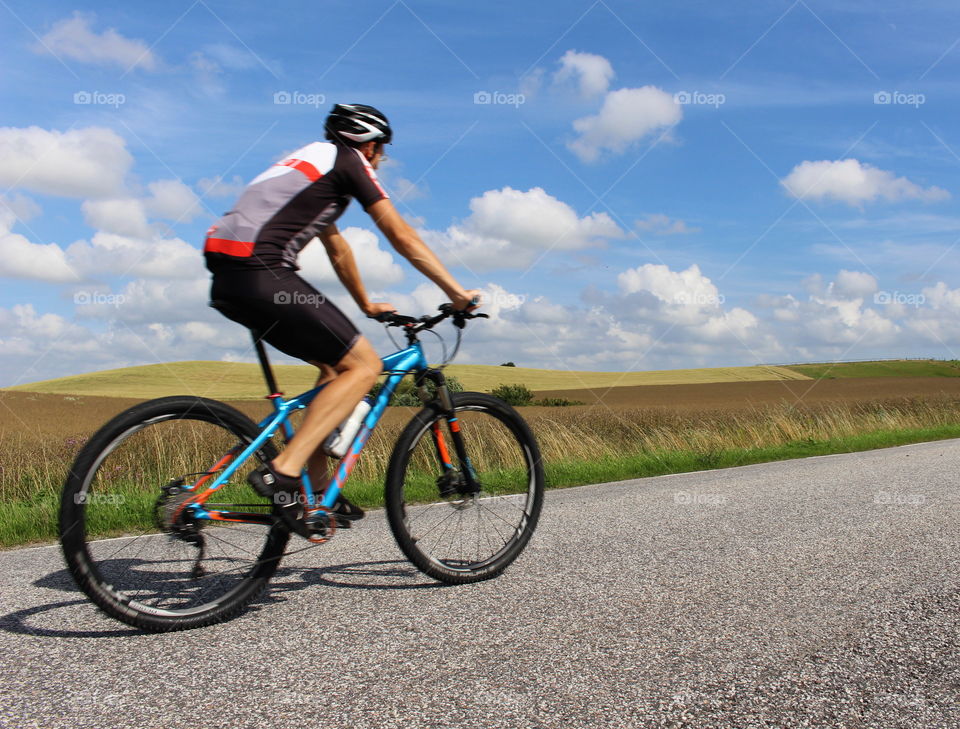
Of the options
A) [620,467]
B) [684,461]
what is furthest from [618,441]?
[620,467]

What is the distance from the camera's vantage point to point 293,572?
4512mm

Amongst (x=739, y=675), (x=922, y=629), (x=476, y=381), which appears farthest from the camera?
(x=476, y=381)

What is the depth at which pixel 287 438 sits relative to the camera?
3818 millimetres

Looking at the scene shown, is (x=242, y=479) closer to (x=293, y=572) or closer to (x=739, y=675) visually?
(x=293, y=572)

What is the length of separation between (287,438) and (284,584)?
36.3 inches

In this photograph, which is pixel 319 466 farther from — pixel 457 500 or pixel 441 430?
pixel 457 500

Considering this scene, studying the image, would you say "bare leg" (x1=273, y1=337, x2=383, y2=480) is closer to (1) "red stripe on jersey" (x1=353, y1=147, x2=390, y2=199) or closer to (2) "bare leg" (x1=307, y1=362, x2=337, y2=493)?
(2) "bare leg" (x1=307, y1=362, x2=337, y2=493)

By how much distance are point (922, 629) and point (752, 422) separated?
609 inches

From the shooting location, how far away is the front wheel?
415 centimetres

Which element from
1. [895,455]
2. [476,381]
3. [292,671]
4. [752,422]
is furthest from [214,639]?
[476,381]

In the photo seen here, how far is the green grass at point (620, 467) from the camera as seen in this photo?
613 cm

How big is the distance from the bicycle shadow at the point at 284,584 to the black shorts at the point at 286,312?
126 centimetres

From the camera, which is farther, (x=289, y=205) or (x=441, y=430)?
(x=441, y=430)

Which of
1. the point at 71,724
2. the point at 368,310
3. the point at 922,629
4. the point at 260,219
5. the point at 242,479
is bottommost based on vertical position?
the point at 71,724
